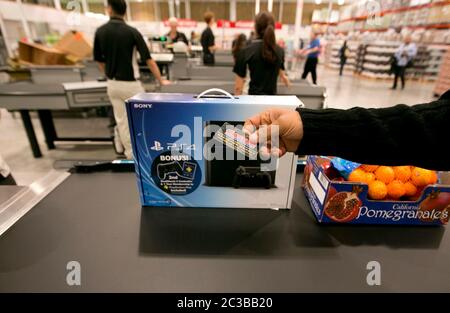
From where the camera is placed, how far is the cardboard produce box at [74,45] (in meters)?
4.30

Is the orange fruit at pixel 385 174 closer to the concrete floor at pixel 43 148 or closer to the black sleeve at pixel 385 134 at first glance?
the black sleeve at pixel 385 134

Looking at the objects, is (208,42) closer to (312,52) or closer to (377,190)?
(312,52)

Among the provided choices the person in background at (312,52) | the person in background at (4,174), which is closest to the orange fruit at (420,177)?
the person in background at (4,174)

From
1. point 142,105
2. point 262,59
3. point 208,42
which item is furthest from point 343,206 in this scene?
point 208,42

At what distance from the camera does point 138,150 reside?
71cm

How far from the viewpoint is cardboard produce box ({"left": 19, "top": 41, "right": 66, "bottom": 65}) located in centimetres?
366

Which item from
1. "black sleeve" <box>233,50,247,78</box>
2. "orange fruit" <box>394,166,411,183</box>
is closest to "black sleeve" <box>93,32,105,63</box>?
"black sleeve" <box>233,50,247,78</box>

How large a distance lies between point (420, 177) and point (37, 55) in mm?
4592

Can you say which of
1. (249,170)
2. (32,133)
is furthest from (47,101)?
(249,170)

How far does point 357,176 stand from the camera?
0.70 m

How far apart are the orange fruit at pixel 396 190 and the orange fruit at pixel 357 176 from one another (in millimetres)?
79

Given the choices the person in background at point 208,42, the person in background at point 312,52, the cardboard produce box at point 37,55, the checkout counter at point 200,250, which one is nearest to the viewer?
the checkout counter at point 200,250
